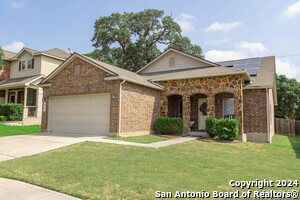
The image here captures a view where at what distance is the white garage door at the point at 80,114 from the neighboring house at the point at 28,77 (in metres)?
7.28

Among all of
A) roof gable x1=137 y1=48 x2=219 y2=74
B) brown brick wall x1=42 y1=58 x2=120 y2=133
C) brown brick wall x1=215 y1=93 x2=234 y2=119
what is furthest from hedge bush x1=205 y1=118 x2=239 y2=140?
roof gable x1=137 y1=48 x2=219 y2=74

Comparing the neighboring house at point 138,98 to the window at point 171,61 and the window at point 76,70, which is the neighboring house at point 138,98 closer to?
the window at point 76,70

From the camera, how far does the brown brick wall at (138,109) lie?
1173 centimetres

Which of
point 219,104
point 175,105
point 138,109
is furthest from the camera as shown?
point 175,105

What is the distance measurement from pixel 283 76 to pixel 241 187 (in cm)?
3071

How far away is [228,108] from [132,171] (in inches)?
420

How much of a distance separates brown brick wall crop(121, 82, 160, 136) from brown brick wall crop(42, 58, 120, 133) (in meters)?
0.49

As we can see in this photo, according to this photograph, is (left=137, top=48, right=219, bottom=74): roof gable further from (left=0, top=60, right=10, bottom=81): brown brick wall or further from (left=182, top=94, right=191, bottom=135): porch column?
(left=0, top=60, right=10, bottom=81): brown brick wall

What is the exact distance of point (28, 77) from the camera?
22141 millimetres

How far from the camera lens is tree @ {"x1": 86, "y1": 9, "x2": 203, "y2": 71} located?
99.7 feet

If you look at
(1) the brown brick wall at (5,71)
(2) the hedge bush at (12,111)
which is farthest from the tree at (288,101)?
(1) the brown brick wall at (5,71)

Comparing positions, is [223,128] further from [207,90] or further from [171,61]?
[171,61]

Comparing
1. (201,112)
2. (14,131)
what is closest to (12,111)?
(14,131)

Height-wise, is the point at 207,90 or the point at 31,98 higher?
the point at 207,90
